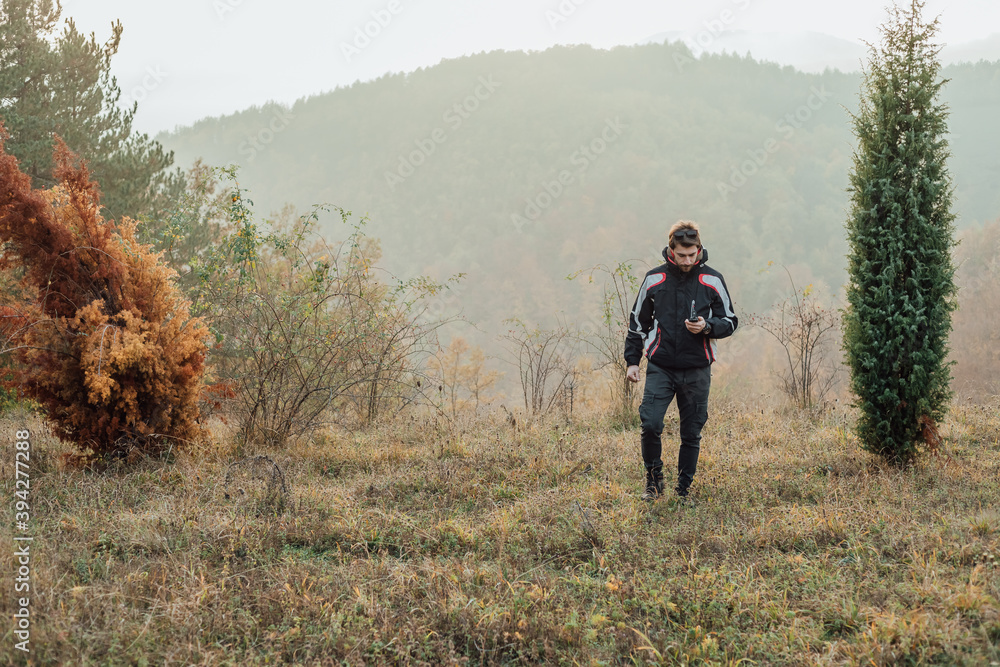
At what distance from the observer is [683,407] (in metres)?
4.21

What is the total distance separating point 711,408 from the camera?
282 inches

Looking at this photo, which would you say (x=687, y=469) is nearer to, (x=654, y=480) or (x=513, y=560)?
(x=654, y=480)

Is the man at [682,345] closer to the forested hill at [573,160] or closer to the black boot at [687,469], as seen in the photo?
the black boot at [687,469]

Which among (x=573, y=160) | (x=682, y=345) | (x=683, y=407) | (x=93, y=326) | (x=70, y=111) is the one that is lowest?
(x=683, y=407)

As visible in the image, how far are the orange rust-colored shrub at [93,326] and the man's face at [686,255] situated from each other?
12.1 feet

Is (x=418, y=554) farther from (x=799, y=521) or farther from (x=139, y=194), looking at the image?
(x=139, y=194)

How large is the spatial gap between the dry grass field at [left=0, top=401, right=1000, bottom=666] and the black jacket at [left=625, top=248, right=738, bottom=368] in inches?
38.1

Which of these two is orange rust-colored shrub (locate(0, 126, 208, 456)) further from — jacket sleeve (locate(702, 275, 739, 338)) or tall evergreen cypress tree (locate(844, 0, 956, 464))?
tall evergreen cypress tree (locate(844, 0, 956, 464))

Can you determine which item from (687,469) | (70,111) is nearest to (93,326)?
(687,469)

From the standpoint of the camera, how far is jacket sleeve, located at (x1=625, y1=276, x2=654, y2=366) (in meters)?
4.27

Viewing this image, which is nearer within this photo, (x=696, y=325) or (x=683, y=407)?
(x=696, y=325)

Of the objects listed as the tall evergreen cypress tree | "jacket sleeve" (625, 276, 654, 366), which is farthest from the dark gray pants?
the tall evergreen cypress tree

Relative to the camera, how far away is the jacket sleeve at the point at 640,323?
4273 mm

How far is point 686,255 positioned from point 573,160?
262 ft
